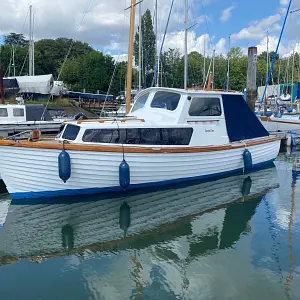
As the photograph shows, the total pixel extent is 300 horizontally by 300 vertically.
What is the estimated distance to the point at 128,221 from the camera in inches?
325

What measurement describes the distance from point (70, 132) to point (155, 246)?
13.8ft

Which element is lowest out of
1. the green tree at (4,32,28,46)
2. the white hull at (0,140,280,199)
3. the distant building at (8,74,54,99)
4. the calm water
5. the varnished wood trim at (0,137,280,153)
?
the calm water

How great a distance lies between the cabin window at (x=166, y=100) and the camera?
35.7 ft

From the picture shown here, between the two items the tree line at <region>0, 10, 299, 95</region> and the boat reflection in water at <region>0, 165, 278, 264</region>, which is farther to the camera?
the tree line at <region>0, 10, 299, 95</region>

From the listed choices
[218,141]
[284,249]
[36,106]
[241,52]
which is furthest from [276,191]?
[241,52]

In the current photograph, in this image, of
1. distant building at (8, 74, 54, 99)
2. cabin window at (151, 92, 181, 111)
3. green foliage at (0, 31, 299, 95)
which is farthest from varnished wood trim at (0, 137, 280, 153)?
distant building at (8, 74, 54, 99)

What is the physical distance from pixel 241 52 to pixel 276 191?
59577mm

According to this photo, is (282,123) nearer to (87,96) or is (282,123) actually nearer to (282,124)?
(282,124)

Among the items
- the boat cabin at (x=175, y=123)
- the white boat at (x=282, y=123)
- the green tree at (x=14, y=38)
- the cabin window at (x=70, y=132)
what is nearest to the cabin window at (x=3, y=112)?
the boat cabin at (x=175, y=123)

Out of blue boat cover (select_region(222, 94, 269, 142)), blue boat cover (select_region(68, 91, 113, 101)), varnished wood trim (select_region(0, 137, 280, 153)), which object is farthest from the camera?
blue boat cover (select_region(68, 91, 113, 101))

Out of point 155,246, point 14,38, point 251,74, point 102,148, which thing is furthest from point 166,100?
point 14,38

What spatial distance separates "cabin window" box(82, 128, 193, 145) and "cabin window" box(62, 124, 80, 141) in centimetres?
36

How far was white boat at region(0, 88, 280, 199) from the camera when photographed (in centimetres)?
880

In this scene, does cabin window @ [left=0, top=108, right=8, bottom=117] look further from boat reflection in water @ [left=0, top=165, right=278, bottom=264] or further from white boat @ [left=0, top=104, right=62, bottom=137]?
boat reflection in water @ [left=0, top=165, right=278, bottom=264]
